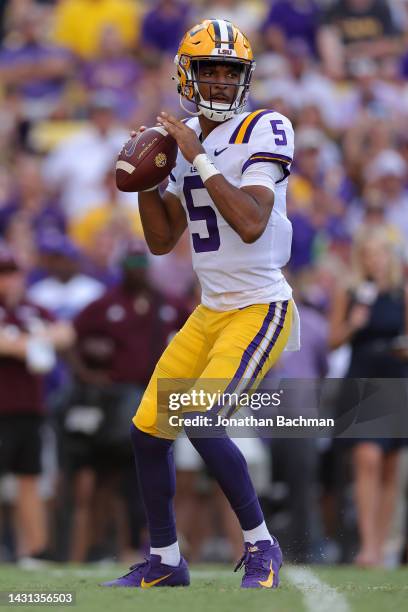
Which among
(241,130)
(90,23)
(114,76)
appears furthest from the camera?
(90,23)

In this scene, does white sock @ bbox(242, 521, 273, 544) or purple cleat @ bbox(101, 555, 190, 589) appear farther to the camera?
purple cleat @ bbox(101, 555, 190, 589)

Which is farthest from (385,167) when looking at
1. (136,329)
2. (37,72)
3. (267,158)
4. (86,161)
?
(267,158)

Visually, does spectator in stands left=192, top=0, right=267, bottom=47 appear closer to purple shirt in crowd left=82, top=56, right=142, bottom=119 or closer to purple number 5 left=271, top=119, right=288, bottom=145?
purple shirt in crowd left=82, top=56, right=142, bottom=119

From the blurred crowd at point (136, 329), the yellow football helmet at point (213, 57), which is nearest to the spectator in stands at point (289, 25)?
the blurred crowd at point (136, 329)

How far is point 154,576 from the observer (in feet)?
17.7

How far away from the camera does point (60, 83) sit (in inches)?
519

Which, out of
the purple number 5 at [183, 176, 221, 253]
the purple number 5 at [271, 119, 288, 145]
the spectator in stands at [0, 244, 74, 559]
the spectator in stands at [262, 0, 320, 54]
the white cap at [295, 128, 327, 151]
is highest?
the spectator in stands at [262, 0, 320, 54]

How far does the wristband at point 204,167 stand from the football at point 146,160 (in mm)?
263

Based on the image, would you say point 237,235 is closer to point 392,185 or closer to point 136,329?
point 136,329

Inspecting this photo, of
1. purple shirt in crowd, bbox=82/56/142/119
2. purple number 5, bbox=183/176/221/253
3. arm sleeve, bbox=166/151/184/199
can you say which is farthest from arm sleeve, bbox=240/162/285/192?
purple shirt in crowd, bbox=82/56/142/119

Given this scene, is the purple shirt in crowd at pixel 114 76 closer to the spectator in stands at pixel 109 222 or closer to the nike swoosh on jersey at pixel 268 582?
the spectator in stands at pixel 109 222

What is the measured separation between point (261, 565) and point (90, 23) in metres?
9.39

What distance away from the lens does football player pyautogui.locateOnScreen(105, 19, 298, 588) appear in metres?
5.14

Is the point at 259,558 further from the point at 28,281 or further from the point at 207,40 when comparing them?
the point at 28,281
